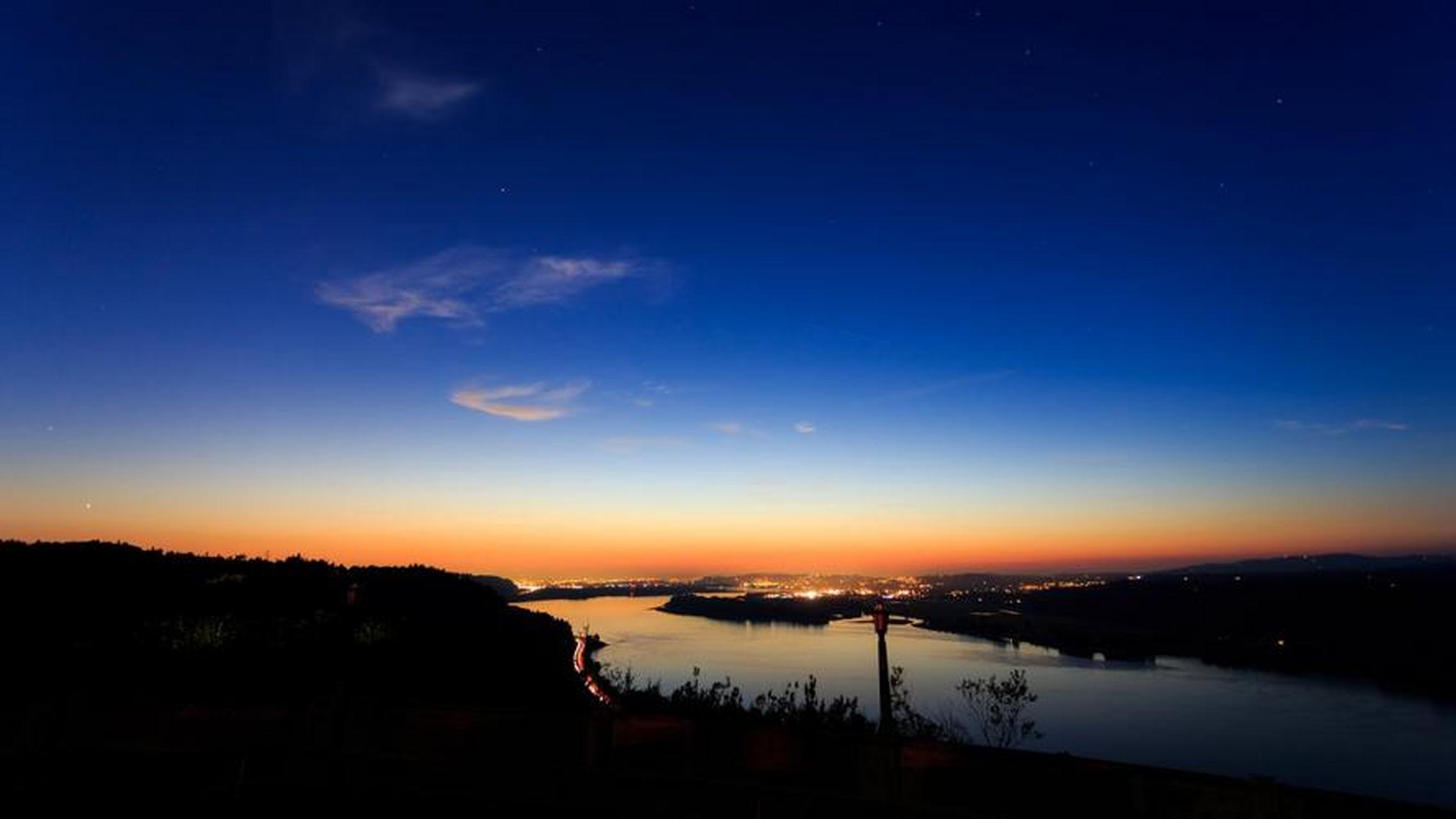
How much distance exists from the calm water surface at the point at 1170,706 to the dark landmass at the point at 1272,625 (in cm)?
Result: 702

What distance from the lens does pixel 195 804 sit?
11.4 m

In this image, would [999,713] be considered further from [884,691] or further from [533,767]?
[533,767]

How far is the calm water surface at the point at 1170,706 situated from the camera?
53812 mm

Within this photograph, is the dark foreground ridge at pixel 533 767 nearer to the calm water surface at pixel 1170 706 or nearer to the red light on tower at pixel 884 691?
the red light on tower at pixel 884 691

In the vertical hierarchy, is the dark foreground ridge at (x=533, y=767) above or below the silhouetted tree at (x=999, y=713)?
above

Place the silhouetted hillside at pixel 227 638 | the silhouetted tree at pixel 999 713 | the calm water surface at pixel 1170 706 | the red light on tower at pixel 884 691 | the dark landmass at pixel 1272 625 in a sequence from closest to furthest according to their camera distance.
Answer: the red light on tower at pixel 884 691 → the silhouetted hillside at pixel 227 638 → the silhouetted tree at pixel 999 713 → the calm water surface at pixel 1170 706 → the dark landmass at pixel 1272 625

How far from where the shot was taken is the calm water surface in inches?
2119

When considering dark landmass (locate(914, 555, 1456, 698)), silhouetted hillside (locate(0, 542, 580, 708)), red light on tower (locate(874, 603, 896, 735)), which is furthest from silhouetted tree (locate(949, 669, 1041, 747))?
dark landmass (locate(914, 555, 1456, 698))

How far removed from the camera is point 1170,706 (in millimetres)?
73875

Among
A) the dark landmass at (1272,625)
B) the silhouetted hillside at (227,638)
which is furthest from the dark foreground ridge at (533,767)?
the dark landmass at (1272,625)

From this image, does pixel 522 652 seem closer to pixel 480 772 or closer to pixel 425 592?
pixel 480 772

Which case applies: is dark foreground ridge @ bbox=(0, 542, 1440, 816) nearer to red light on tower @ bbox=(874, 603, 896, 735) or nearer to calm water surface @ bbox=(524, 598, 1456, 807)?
red light on tower @ bbox=(874, 603, 896, 735)

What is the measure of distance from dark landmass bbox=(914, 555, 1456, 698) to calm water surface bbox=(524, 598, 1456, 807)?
702 cm

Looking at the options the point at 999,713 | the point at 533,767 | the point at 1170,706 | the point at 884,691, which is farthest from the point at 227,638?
the point at 1170,706
